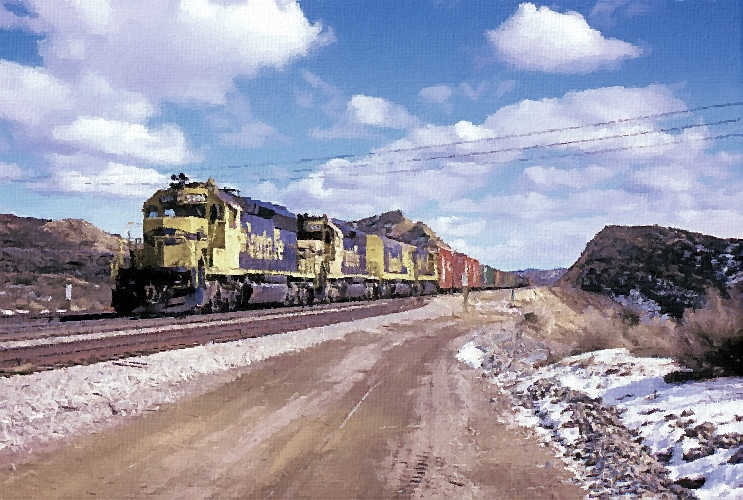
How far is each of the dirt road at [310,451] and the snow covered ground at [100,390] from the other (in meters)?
0.44

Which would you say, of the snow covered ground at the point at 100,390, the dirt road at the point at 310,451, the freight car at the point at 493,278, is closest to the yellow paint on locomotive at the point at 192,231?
the snow covered ground at the point at 100,390

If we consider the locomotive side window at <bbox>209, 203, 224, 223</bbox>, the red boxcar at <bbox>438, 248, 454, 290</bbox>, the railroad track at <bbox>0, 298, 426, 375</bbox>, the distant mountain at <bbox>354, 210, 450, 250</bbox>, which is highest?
the distant mountain at <bbox>354, 210, 450, 250</bbox>

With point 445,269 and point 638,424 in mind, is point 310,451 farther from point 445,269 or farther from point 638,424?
point 445,269

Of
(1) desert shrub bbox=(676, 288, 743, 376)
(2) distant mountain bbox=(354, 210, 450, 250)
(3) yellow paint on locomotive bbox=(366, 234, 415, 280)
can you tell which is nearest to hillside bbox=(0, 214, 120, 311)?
(3) yellow paint on locomotive bbox=(366, 234, 415, 280)

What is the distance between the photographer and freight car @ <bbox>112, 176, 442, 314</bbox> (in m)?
18.9

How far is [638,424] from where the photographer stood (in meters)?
6.29

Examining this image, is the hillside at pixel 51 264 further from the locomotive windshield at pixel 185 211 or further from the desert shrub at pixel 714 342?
the desert shrub at pixel 714 342

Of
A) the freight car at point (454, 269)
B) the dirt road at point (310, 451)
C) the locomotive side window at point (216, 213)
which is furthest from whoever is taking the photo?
the freight car at point (454, 269)

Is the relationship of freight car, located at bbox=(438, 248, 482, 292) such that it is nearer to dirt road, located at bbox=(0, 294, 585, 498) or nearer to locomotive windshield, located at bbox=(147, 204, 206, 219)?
locomotive windshield, located at bbox=(147, 204, 206, 219)

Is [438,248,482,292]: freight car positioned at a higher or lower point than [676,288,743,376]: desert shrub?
higher

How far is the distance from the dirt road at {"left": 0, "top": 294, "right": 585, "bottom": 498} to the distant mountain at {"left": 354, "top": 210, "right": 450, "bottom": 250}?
11295 centimetres

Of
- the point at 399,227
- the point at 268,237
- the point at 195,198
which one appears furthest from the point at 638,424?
the point at 399,227

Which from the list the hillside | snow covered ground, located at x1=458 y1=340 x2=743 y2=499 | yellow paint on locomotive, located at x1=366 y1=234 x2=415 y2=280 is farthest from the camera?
→ yellow paint on locomotive, located at x1=366 y1=234 x2=415 y2=280

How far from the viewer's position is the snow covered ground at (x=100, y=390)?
6.79m
